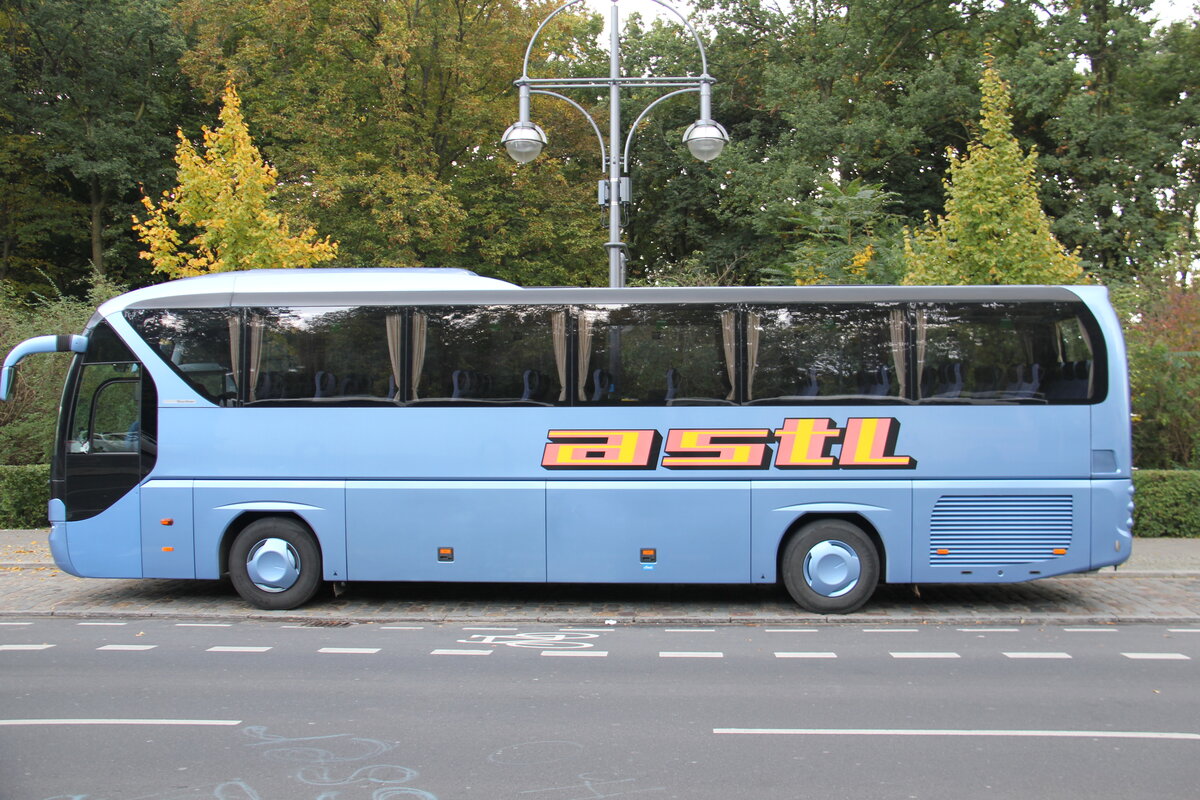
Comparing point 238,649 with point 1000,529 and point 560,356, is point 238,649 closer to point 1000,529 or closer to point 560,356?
point 560,356

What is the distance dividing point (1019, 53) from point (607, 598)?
82.9 ft

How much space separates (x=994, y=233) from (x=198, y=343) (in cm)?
1234

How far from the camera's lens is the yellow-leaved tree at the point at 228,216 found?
16984 mm

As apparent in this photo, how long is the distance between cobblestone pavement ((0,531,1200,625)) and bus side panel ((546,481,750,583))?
0.50m

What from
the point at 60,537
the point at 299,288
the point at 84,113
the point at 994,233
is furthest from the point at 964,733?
the point at 84,113

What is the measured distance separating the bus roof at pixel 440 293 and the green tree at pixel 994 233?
569 cm

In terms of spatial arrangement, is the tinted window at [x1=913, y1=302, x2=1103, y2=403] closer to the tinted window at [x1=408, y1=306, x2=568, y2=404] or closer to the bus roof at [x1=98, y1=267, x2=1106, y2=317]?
the bus roof at [x1=98, y1=267, x2=1106, y2=317]

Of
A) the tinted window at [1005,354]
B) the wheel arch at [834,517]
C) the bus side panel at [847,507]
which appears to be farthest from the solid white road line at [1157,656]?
the tinted window at [1005,354]

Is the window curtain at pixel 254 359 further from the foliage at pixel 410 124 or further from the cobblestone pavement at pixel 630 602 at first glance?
the foliage at pixel 410 124

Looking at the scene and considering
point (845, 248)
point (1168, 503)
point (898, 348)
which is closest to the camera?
point (898, 348)

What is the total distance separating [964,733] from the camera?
6258 millimetres

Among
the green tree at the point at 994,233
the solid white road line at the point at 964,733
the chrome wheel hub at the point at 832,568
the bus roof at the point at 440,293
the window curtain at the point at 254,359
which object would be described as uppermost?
the green tree at the point at 994,233

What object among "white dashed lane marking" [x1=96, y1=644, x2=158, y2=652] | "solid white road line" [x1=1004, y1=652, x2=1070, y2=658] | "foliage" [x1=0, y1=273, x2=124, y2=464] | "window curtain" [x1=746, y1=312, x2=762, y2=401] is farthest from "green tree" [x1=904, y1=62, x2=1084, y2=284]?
"foliage" [x1=0, y1=273, x2=124, y2=464]

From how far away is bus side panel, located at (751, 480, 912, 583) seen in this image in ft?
32.9
